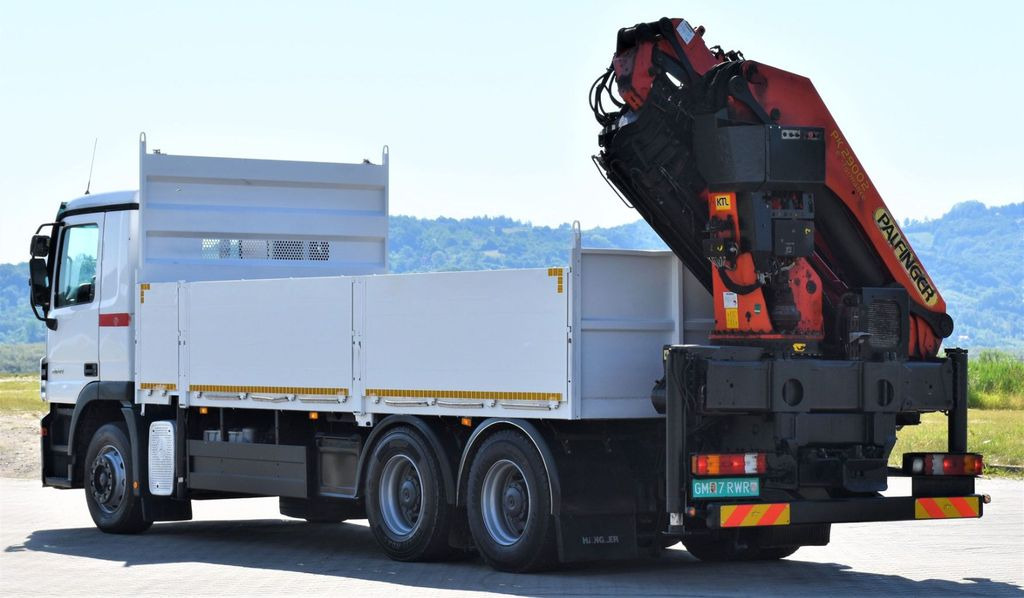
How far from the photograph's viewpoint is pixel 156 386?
17.5 meters

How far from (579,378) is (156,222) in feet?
21.4

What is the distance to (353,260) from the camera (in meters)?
18.8

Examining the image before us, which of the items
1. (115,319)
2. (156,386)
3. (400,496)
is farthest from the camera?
(115,319)

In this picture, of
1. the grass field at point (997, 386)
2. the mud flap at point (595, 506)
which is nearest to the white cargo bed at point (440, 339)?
the mud flap at point (595, 506)

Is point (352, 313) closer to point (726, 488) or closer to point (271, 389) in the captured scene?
point (271, 389)

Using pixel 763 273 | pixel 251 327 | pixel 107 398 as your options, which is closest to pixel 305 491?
pixel 251 327

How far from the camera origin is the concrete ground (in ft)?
41.6

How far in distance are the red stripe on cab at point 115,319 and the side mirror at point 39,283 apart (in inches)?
36.1

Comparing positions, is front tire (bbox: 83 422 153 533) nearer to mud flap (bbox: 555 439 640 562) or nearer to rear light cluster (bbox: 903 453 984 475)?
mud flap (bbox: 555 439 640 562)

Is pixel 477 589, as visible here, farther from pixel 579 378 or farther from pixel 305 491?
pixel 305 491

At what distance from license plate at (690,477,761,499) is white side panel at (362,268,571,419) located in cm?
115

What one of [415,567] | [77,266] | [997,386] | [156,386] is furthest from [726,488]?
[997,386]

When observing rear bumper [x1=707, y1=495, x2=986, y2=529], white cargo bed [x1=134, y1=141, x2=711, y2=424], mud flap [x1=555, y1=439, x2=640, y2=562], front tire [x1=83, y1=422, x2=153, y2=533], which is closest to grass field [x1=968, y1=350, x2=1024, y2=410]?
white cargo bed [x1=134, y1=141, x2=711, y2=424]

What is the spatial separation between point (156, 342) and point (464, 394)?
190 inches
